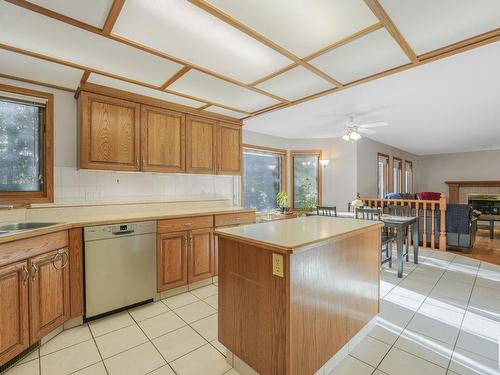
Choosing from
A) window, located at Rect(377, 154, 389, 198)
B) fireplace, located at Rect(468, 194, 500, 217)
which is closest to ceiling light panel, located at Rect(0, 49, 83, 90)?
window, located at Rect(377, 154, 389, 198)

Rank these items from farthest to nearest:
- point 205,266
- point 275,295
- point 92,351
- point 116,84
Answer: point 205,266 → point 116,84 → point 92,351 → point 275,295

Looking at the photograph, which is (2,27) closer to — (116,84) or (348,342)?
(116,84)

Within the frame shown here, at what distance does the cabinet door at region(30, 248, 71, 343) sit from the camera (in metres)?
1.86

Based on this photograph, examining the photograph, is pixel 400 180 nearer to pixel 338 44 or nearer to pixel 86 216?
pixel 338 44

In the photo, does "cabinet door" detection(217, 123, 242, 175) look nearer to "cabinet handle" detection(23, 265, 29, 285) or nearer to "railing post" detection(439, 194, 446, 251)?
"cabinet handle" detection(23, 265, 29, 285)

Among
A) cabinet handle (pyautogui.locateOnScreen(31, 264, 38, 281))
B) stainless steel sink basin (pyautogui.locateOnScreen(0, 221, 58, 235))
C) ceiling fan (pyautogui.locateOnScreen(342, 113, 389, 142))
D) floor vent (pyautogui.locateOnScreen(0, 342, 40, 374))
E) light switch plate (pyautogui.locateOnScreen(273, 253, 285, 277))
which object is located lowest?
floor vent (pyautogui.locateOnScreen(0, 342, 40, 374))

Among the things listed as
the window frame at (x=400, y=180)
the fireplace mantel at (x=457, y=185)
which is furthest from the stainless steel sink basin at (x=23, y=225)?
the fireplace mantel at (x=457, y=185)

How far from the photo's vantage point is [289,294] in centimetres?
136

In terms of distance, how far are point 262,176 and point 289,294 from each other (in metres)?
4.21

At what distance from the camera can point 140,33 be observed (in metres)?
1.76

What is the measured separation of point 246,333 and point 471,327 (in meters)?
2.09

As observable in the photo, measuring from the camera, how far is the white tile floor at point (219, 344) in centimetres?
171

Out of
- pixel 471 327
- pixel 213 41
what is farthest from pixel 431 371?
pixel 213 41

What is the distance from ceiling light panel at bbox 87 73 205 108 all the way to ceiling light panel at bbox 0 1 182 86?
0.64ft
